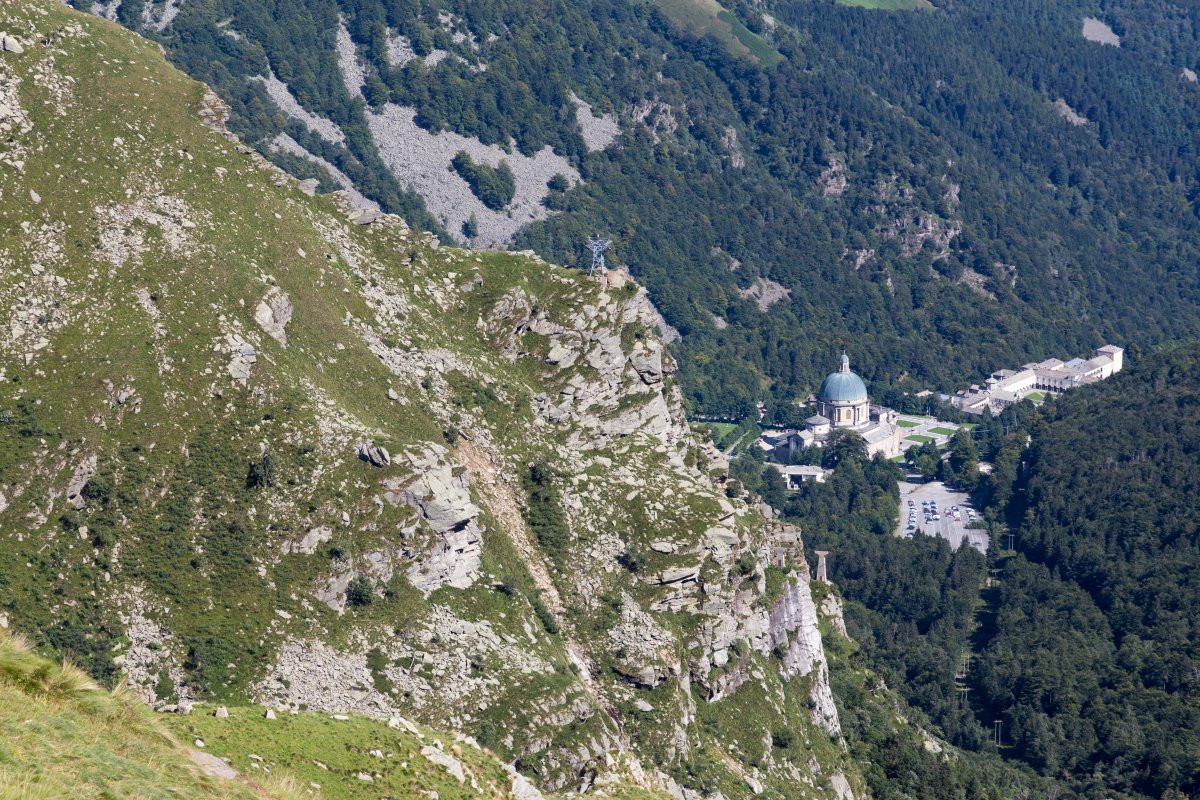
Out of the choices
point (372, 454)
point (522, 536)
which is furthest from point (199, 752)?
point (522, 536)

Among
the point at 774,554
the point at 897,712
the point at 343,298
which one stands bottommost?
the point at 897,712

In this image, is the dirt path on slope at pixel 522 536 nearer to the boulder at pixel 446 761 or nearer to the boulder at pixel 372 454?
the boulder at pixel 372 454

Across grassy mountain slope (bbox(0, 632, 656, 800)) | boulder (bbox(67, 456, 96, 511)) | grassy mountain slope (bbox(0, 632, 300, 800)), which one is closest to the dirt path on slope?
boulder (bbox(67, 456, 96, 511))

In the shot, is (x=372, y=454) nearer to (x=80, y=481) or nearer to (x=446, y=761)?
(x=80, y=481)

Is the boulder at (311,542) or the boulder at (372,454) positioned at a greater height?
the boulder at (372,454)

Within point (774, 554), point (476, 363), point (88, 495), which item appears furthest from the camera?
point (774, 554)

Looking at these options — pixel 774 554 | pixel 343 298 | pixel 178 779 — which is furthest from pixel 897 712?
pixel 178 779

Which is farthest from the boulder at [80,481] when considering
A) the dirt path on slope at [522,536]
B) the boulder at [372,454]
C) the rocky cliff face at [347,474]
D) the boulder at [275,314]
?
the dirt path on slope at [522,536]

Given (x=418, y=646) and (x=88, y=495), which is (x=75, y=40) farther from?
(x=418, y=646)
